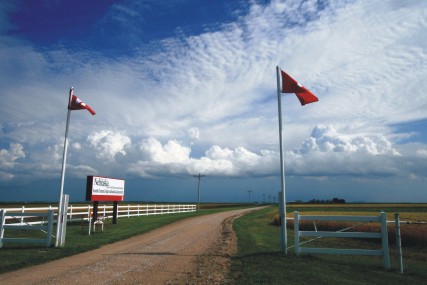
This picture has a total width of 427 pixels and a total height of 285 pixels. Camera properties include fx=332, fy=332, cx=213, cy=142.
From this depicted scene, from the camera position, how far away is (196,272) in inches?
337

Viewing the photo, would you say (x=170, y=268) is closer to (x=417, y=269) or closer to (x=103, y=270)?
(x=103, y=270)

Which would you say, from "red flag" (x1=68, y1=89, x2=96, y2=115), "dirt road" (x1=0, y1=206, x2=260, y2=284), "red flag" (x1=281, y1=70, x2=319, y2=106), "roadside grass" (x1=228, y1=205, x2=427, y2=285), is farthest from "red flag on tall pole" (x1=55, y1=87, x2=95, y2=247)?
"red flag" (x1=281, y1=70, x2=319, y2=106)

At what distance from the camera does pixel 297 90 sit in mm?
12500

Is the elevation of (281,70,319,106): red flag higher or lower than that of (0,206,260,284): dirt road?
higher

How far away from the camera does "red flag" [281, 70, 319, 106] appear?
12.4 metres

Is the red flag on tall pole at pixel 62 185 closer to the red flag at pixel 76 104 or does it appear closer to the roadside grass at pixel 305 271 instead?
the red flag at pixel 76 104

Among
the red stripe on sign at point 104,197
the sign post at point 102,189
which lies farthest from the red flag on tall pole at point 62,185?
the red stripe on sign at point 104,197

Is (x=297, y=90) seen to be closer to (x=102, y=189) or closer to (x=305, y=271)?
(x=305, y=271)

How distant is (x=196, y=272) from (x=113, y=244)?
686 cm

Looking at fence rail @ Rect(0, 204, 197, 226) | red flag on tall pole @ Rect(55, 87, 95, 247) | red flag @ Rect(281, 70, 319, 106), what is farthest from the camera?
fence rail @ Rect(0, 204, 197, 226)

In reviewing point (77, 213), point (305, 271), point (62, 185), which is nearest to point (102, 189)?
point (77, 213)

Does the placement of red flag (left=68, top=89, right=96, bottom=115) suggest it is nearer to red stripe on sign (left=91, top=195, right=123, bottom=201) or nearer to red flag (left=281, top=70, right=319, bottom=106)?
red flag (left=281, top=70, right=319, bottom=106)

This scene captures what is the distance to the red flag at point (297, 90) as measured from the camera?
489 inches

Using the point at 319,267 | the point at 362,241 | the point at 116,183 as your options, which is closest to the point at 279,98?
the point at 319,267
